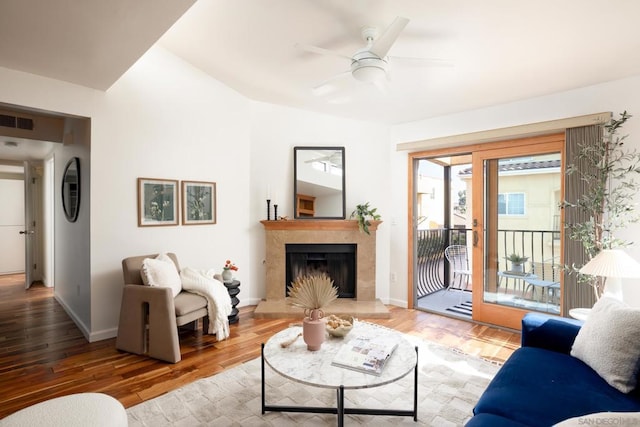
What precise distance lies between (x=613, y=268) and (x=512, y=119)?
5.82 ft

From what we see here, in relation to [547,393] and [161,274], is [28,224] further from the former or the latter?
[547,393]

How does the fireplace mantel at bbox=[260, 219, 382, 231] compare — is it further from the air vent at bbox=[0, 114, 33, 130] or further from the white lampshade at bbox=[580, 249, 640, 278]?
the air vent at bbox=[0, 114, 33, 130]

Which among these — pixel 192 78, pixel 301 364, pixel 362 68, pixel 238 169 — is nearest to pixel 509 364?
pixel 301 364

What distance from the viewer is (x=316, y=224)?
14.0 ft

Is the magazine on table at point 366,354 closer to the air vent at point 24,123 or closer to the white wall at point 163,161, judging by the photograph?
the white wall at point 163,161

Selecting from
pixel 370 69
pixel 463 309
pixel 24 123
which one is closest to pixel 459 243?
pixel 463 309

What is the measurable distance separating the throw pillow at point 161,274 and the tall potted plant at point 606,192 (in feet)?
12.1

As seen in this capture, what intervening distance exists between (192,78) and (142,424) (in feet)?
11.2

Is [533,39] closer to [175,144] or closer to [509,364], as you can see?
[509,364]

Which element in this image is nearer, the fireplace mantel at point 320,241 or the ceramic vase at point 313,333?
the ceramic vase at point 313,333

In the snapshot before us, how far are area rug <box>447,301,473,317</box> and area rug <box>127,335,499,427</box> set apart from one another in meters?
1.51

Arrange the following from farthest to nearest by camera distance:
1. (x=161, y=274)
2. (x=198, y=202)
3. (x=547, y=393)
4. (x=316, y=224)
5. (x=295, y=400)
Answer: (x=316, y=224) < (x=198, y=202) < (x=161, y=274) < (x=295, y=400) < (x=547, y=393)

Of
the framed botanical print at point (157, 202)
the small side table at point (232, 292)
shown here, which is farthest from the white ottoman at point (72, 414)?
the framed botanical print at point (157, 202)

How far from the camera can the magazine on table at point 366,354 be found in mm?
1734
